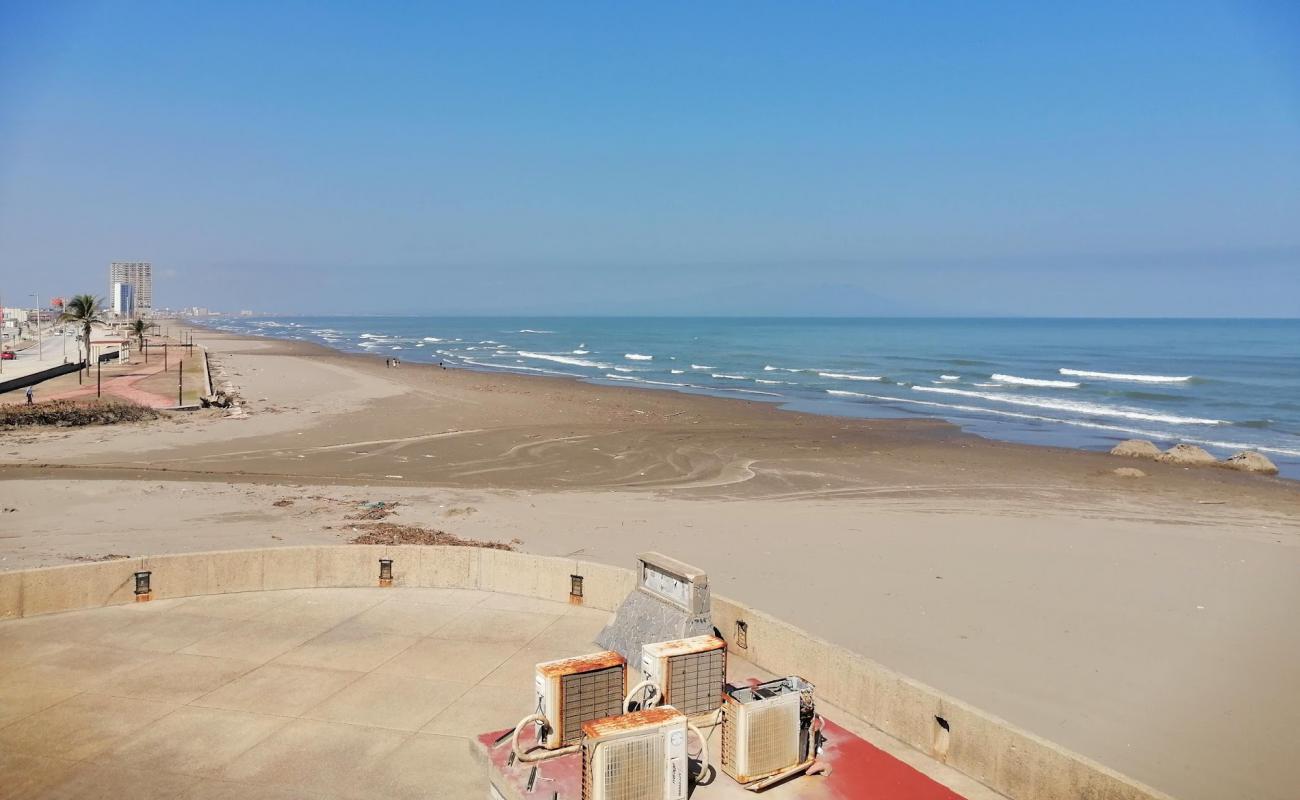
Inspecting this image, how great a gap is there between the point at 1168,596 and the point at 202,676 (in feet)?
47.5

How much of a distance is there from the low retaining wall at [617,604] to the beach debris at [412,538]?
4.79 meters

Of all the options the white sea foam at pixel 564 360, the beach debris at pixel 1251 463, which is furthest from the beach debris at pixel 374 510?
the white sea foam at pixel 564 360

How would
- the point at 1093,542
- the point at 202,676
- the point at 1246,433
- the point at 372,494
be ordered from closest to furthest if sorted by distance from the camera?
1. the point at 202,676
2. the point at 1093,542
3. the point at 372,494
4. the point at 1246,433

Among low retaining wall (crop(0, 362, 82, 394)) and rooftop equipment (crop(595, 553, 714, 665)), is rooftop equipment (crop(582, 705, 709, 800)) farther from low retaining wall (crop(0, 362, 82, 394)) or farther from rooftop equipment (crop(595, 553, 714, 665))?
low retaining wall (crop(0, 362, 82, 394))

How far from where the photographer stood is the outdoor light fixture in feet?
35.1

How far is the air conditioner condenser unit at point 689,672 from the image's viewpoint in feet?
24.5

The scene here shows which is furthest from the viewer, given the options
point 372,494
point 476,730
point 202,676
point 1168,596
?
point 372,494

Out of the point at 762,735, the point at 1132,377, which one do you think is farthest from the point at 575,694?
the point at 1132,377

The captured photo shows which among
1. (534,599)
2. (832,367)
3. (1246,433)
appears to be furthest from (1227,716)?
(832,367)

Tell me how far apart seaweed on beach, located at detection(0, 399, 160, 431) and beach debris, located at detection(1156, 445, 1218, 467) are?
3630 centimetres

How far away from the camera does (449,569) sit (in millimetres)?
11672

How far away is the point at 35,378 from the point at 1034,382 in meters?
61.6

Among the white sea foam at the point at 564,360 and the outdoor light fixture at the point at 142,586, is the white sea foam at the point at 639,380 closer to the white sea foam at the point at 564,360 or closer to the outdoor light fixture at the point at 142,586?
the white sea foam at the point at 564,360

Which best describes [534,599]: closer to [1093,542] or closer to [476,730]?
[476,730]
